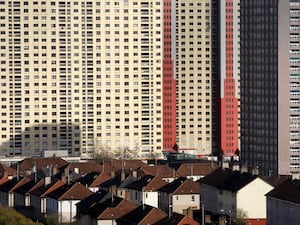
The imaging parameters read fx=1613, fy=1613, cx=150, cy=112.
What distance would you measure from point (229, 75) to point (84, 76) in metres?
18.4

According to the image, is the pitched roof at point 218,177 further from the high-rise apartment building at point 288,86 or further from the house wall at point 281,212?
the high-rise apartment building at point 288,86

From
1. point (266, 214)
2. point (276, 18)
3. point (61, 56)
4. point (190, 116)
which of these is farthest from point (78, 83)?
point (266, 214)

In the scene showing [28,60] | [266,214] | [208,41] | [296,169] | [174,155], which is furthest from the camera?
[208,41]

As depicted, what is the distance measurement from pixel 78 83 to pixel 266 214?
256ft

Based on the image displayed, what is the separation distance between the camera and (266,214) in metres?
104

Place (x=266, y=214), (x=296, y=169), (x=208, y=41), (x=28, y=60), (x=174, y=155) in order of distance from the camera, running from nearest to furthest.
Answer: (x=266, y=214) < (x=296, y=169) < (x=174, y=155) < (x=28, y=60) < (x=208, y=41)

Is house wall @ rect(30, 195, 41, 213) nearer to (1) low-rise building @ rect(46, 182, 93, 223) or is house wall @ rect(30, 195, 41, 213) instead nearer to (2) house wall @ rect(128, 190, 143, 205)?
(1) low-rise building @ rect(46, 182, 93, 223)

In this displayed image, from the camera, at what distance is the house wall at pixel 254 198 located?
107250 mm

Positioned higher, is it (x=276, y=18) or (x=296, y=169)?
(x=276, y=18)

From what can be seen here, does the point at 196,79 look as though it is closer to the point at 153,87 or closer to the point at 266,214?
the point at 153,87

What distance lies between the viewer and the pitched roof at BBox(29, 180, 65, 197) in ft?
375

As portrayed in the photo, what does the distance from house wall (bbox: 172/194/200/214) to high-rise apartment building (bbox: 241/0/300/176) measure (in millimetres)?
22745

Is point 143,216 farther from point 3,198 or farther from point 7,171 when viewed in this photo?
point 7,171

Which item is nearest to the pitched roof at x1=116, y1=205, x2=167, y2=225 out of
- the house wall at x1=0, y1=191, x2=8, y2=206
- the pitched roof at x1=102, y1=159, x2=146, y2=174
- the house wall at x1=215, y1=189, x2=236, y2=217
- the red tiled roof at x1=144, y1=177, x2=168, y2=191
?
the house wall at x1=215, y1=189, x2=236, y2=217
